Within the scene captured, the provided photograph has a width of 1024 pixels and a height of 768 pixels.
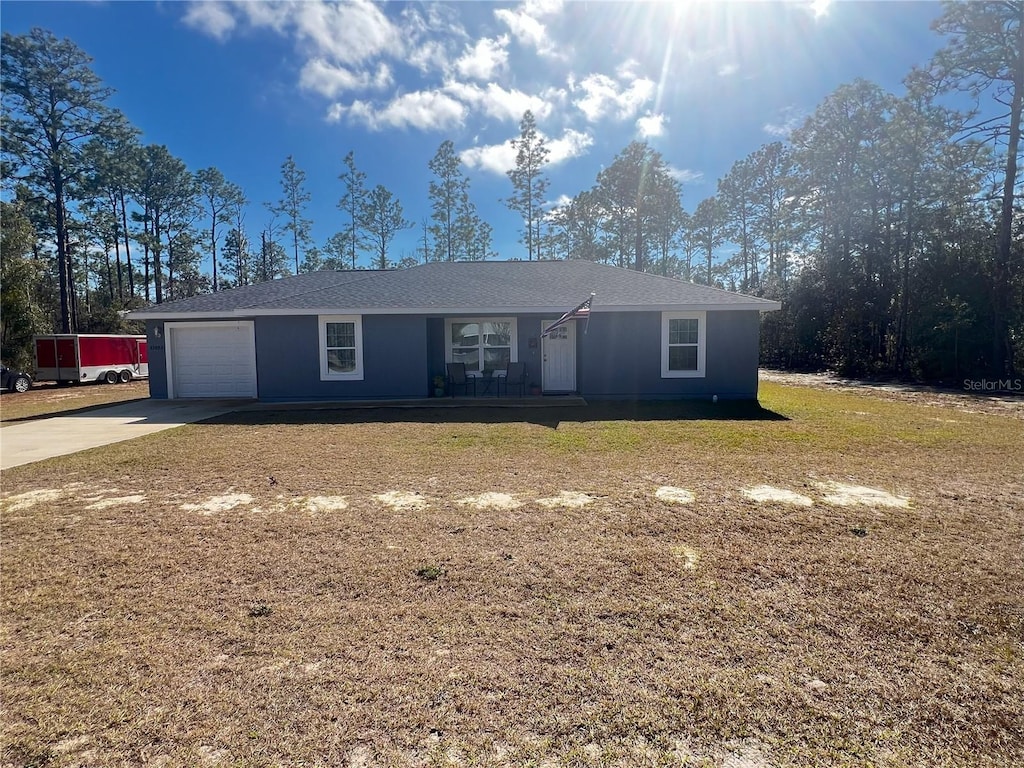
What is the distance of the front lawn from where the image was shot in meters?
1.88

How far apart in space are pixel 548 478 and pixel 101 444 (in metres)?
7.03

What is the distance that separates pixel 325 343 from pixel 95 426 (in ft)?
14.9

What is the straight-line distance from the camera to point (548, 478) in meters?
5.36

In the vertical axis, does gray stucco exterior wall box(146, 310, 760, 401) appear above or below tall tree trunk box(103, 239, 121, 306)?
below

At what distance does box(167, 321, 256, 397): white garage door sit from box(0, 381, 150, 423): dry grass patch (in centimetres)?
206

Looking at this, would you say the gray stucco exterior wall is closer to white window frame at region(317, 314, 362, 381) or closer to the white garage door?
white window frame at region(317, 314, 362, 381)

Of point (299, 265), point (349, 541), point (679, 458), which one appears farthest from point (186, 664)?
point (299, 265)

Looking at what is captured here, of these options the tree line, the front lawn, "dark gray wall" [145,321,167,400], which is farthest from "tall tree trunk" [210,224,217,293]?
the front lawn

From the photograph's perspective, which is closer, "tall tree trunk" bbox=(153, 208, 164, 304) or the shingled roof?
the shingled roof

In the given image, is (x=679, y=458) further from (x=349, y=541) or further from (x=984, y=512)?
(x=349, y=541)

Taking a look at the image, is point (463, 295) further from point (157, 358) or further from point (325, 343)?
point (157, 358)

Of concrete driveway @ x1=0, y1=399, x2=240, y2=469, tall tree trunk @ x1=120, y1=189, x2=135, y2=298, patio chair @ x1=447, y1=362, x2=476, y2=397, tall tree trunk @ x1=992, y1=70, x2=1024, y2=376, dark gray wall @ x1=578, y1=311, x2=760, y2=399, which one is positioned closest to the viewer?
concrete driveway @ x1=0, y1=399, x2=240, y2=469

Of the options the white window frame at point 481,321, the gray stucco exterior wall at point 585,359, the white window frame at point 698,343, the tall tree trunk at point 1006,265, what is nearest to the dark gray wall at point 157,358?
the gray stucco exterior wall at point 585,359

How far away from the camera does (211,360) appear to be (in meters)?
12.5
